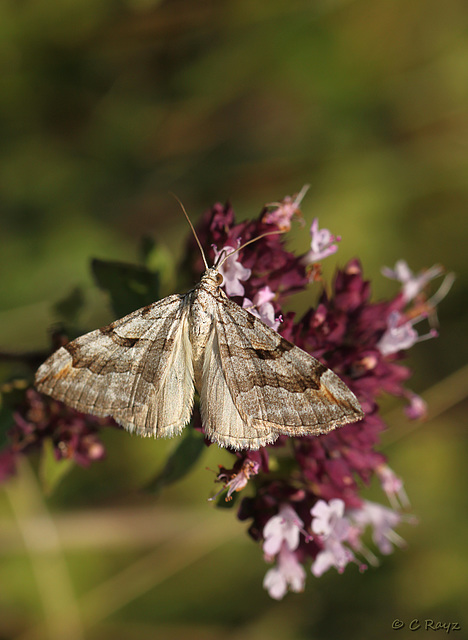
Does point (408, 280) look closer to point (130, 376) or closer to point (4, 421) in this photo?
point (130, 376)

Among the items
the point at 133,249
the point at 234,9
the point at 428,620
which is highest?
the point at 234,9

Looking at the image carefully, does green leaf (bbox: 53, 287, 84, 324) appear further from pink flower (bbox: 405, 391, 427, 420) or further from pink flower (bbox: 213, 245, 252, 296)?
pink flower (bbox: 405, 391, 427, 420)

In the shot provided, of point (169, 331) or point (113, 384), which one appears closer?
point (113, 384)

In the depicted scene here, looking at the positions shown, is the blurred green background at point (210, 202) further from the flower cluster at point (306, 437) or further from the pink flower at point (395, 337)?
the pink flower at point (395, 337)

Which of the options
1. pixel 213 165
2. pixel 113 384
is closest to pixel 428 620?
pixel 113 384

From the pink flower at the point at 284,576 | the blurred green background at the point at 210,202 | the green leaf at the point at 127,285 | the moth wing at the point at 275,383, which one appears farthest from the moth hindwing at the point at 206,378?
the blurred green background at the point at 210,202

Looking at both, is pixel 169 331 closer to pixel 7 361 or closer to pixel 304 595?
pixel 7 361

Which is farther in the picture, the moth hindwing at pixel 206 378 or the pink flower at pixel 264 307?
the pink flower at pixel 264 307

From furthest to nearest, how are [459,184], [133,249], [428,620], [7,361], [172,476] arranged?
1. [459,184]
2. [133,249]
3. [428,620]
4. [7,361]
5. [172,476]
